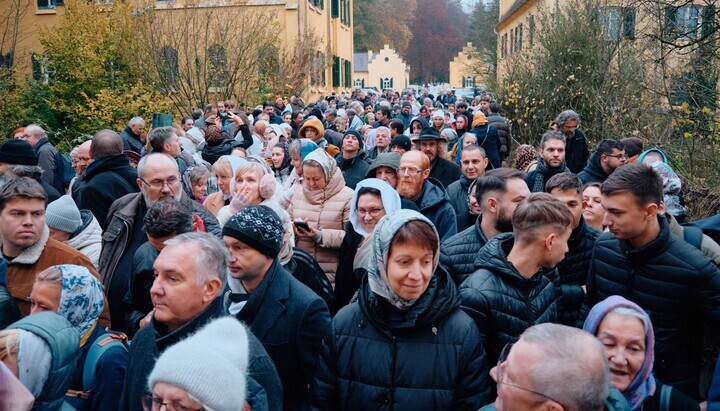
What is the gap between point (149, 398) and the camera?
8.85ft

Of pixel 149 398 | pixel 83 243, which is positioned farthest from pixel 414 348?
pixel 83 243

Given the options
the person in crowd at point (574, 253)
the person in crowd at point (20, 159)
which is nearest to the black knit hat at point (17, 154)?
the person in crowd at point (20, 159)

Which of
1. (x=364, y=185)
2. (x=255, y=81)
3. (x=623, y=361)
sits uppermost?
(x=255, y=81)

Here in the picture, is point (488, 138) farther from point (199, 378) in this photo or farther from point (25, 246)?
point (199, 378)

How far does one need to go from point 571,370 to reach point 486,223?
100 inches

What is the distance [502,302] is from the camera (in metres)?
3.78

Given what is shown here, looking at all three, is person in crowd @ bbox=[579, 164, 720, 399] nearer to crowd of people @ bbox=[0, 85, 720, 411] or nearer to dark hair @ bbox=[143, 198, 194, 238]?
crowd of people @ bbox=[0, 85, 720, 411]

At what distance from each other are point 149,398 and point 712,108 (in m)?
10.6

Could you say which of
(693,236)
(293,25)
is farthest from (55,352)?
(293,25)

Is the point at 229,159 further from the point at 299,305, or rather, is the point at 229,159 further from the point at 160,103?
the point at 160,103

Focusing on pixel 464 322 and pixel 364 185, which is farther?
pixel 364 185

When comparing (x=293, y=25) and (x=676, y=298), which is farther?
(x=293, y=25)

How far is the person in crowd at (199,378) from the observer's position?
2.54m

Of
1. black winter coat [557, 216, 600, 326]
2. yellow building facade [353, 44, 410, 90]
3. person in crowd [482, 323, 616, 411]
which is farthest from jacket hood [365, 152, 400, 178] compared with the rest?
yellow building facade [353, 44, 410, 90]
